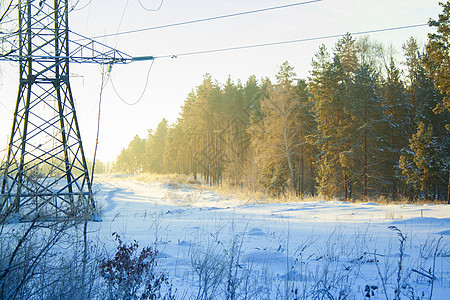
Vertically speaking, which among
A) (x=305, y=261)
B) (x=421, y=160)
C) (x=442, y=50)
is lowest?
(x=305, y=261)

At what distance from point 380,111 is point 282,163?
10.1 meters

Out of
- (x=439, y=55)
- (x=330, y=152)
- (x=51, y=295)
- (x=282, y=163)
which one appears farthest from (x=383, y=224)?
(x=282, y=163)

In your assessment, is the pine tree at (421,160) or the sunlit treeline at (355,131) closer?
the pine tree at (421,160)

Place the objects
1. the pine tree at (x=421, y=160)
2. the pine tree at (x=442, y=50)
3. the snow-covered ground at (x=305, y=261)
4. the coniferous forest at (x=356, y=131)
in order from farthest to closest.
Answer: the coniferous forest at (x=356, y=131) < the pine tree at (x=421, y=160) < the pine tree at (x=442, y=50) < the snow-covered ground at (x=305, y=261)

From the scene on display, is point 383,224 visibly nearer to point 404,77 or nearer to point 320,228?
point 320,228

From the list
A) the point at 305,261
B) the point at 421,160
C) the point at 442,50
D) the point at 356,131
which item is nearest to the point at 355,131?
the point at 356,131

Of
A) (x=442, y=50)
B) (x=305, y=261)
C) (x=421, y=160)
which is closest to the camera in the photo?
(x=305, y=261)

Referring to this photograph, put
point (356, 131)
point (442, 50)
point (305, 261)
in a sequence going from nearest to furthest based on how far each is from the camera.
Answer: point (305, 261) < point (442, 50) < point (356, 131)

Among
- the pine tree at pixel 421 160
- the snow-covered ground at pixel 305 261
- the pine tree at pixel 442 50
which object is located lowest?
the snow-covered ground at pixel 305 261

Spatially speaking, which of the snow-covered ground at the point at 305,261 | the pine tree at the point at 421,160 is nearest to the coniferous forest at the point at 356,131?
the pine tree at the point at 421,160

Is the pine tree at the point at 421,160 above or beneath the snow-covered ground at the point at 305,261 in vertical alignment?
above

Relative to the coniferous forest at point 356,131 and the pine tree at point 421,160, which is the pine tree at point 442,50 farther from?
the pine tree at point 421,160

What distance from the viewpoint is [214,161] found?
4881cm

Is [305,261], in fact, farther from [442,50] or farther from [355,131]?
[355,131]
